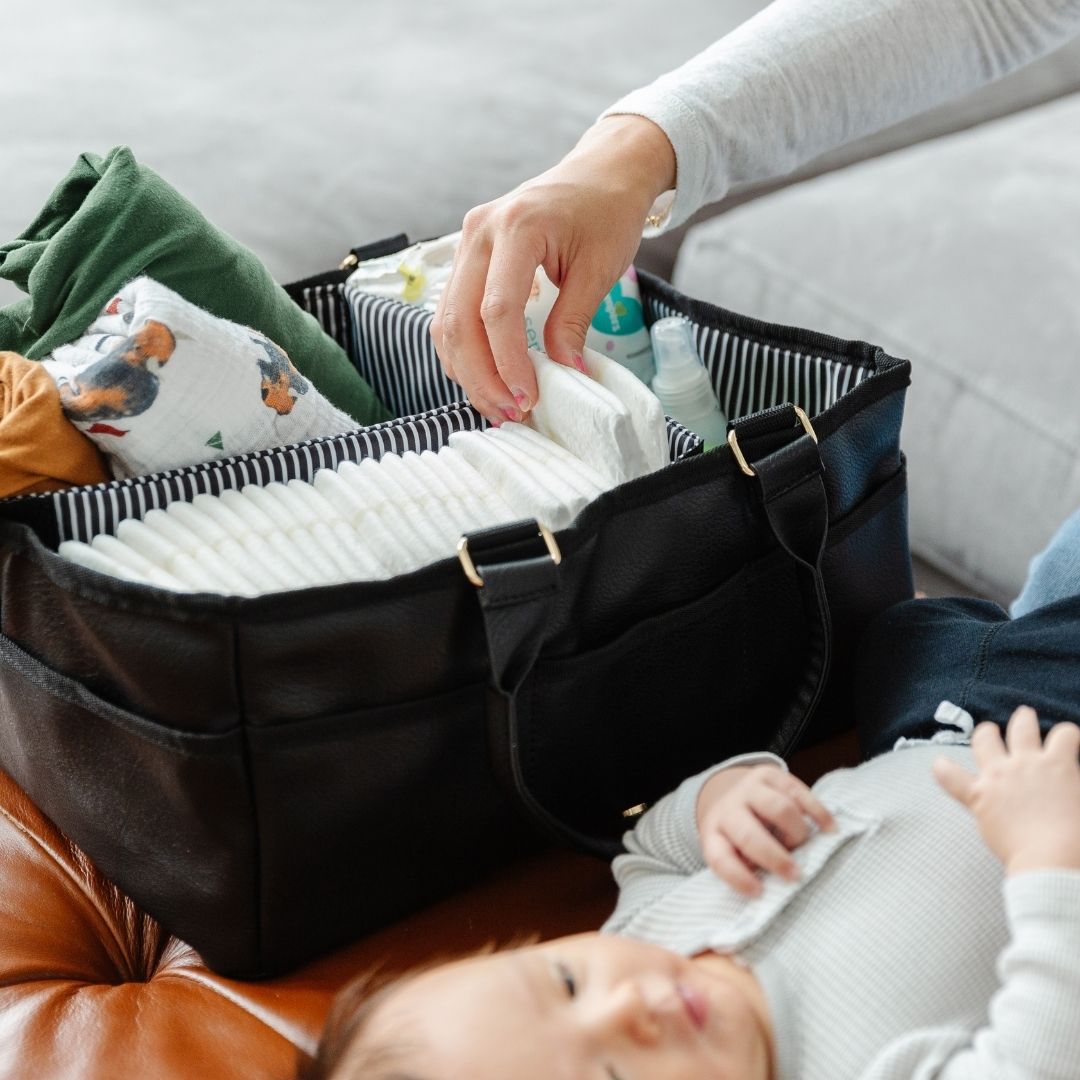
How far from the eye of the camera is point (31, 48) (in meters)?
1.25

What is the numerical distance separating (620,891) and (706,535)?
8.3 inches

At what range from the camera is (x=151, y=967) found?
0.73 metres

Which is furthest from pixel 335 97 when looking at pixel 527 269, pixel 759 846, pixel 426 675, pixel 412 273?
pixel 759 846

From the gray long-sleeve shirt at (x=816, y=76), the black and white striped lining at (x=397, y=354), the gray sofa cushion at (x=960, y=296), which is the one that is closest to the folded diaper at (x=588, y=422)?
the black and white striped lining at (x=397, y=354)

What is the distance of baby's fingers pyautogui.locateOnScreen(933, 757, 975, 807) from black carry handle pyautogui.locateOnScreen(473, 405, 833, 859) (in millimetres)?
148

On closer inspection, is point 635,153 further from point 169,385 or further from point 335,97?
point 335,97

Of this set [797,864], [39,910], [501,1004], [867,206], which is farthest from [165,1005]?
[867,206]

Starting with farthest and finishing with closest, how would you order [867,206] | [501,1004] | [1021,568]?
[867,206]
[1021,568]
[501,1004]

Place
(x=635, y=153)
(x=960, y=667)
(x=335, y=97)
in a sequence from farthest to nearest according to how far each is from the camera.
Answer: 1. (x=335, y=97)
2. (x=635, y=153)
3. (x=960, y=667)

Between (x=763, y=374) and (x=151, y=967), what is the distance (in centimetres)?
54

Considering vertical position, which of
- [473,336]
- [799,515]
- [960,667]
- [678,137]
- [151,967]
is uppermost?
[678,137]

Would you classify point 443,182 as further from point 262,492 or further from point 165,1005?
point 165,1005

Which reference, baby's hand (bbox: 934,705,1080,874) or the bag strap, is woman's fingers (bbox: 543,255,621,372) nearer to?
the bag strap

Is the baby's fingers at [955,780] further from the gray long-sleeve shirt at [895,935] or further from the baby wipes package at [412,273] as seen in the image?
the baby wipes package at [412,273]
